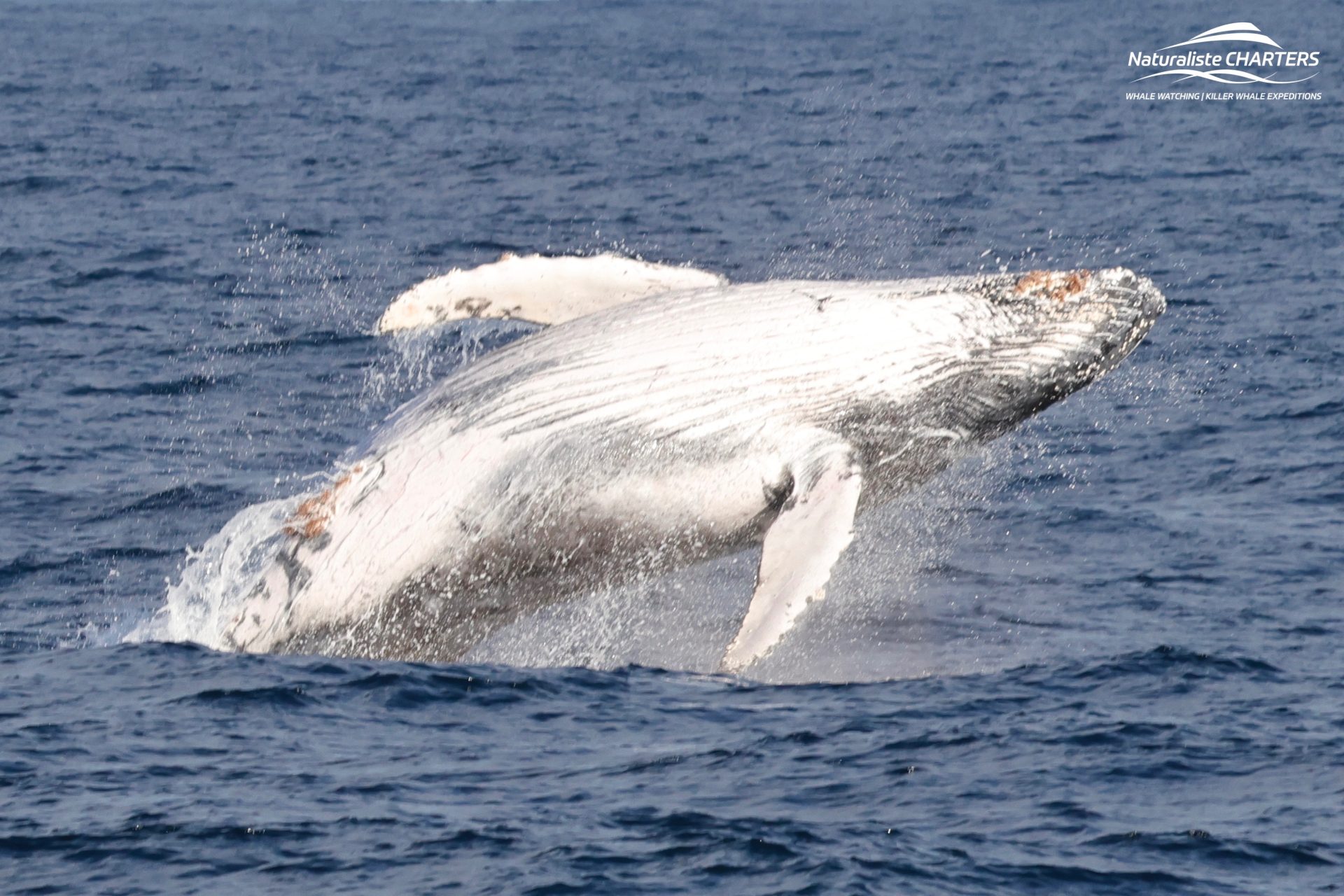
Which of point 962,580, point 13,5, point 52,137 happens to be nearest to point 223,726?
point 962,580

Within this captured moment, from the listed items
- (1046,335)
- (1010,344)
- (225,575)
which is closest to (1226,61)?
(1046,335)

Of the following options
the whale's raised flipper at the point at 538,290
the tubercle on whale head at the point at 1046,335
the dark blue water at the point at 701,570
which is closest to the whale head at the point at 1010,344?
the tubercle on whale head at the point at 1046,335

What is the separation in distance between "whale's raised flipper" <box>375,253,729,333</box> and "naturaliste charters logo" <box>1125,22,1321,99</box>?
71643 mm

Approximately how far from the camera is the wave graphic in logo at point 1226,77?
90812mm

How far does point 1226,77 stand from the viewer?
9438cm

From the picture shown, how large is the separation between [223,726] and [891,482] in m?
6.86

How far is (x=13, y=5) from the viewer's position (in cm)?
16312

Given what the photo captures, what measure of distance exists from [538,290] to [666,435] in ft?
7.64

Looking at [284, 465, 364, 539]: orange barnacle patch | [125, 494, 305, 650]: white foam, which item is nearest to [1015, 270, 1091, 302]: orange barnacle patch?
[284, 465, 364, 539]: orange barnacle patch

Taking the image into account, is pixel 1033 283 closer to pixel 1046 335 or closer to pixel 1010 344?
pixel 1046 335

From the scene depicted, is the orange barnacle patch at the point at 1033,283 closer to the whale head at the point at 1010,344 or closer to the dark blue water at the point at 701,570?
the whale head at the point at 1010,344

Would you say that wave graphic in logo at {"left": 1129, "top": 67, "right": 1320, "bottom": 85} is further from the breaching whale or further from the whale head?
the breaching whale

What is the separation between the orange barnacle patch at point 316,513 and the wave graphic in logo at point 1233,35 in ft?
318

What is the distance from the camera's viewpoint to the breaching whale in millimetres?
16406
